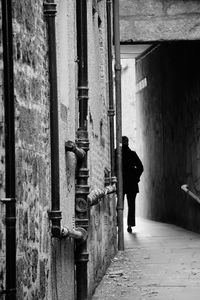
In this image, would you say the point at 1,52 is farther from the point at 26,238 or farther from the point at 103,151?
the point at 103,151

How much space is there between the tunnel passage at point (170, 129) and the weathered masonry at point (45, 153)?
7699mm

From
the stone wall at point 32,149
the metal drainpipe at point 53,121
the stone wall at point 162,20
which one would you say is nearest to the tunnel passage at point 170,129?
the stone wall at point 162,20

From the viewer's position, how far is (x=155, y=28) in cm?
1481

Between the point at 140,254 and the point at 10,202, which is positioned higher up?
the point at 10,202

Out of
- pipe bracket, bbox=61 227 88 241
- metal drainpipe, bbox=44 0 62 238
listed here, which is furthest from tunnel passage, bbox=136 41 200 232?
metal drainpipe, bbox=44 0 62 238

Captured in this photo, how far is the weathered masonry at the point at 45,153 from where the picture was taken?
14.5 ft

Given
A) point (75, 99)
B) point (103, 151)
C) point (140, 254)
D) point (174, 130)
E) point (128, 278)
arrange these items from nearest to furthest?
point (75, 99) → point (128, 278) → point (103, 151) → point (140, 254) → point (174, 130)

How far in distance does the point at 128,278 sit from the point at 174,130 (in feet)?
31.5

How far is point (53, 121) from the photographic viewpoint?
19.9ft

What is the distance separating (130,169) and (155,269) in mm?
6719

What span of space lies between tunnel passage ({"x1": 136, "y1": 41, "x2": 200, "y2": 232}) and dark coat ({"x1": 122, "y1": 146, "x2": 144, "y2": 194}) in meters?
1.00

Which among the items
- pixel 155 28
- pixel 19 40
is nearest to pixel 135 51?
pixel 155 28

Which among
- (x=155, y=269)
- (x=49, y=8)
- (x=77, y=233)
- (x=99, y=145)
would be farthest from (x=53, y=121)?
(x=155, y=269)

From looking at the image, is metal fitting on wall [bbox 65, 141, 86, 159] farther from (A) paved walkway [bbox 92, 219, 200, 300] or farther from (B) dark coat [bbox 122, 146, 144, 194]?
(B) dark coat [bbox 122, 146, 144, 194]
